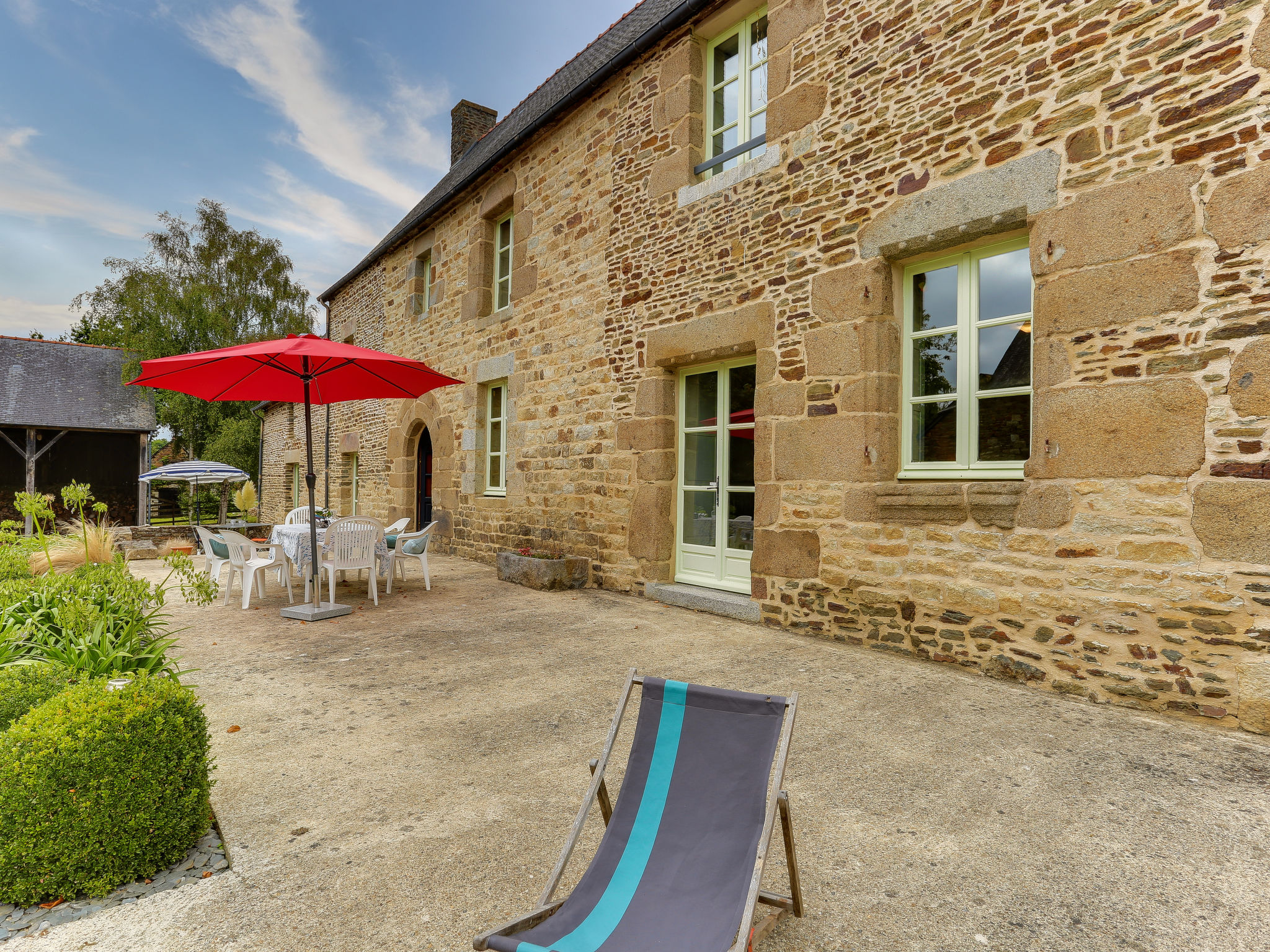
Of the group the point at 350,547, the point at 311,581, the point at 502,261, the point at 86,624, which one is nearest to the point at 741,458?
the point at 350,547

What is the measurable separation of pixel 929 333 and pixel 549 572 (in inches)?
164

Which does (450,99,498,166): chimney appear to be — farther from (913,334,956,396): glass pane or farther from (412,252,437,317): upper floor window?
(913,334,956,396): glass pane

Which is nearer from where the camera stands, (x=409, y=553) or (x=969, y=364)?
(x=969, y=364)

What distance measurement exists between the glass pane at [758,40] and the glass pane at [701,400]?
2.79 meters

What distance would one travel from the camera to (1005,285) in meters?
4.20

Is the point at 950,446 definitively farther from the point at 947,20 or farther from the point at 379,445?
the point at 379,445

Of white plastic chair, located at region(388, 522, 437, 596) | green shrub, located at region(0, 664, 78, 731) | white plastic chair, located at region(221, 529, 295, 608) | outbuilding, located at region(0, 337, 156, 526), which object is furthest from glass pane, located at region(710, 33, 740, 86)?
outbuilding, located at region(0, 337, 156, 526)

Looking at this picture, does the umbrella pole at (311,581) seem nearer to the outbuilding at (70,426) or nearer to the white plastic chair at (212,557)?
the white plastic chair at (212,557)

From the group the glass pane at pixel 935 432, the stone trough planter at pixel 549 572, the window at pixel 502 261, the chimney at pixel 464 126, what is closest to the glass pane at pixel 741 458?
the glass pane at pixel 935 432

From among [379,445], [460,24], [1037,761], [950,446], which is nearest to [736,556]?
[950,446]

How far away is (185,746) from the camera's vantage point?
205cm

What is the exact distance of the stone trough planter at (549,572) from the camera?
270 inches

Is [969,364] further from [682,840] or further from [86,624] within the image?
[86,624]

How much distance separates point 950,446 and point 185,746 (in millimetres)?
4307
